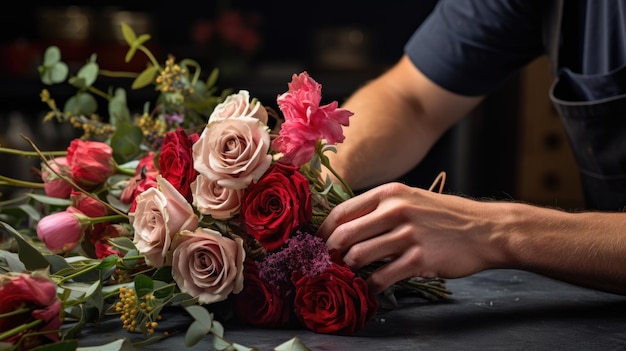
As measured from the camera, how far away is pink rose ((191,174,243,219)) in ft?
2.65

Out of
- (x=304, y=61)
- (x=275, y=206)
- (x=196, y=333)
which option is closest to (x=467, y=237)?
(x=275, y=206)

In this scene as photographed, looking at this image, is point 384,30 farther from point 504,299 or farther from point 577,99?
point 504,299

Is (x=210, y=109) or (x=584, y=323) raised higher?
(x=210, y=109)

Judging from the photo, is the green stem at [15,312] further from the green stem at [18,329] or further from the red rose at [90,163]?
the red rose at [90,163]

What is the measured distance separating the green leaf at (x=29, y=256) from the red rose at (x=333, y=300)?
0.74 ft

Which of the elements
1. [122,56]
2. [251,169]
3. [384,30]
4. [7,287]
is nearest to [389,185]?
[251,169]

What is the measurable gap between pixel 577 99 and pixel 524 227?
577 millimetres

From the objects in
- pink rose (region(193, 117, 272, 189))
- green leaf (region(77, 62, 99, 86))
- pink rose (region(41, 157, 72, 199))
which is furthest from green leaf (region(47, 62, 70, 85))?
pink rose (region(193, 117, 272, 189))

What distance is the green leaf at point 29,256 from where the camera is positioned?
0.76m

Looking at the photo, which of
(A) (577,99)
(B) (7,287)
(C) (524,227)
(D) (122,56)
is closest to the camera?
(B) (7,287)

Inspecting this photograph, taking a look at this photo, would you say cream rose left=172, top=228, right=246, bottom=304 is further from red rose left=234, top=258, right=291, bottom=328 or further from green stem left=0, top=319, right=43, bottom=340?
green stem left=0, top=319, right=43, bottom=340

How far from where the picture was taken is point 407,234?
33.2 inches

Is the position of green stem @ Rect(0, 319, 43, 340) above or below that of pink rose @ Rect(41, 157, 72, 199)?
below

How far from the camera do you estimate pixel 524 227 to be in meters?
0.90
